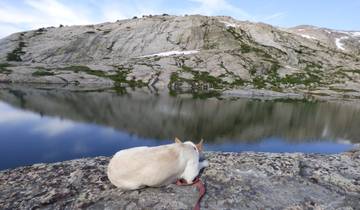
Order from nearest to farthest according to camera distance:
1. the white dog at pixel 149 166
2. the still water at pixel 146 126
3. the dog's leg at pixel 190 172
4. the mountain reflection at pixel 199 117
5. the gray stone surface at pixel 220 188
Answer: the white dog at pixel 149 166 < the gray stone surface at pixel 220 188 < the dog's leg at pixel 190 172 < the still water at pixel 146 126 < the mountain reflection at pixel 199 117

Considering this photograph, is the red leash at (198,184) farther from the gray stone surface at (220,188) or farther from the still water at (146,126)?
the still water at (146,126)

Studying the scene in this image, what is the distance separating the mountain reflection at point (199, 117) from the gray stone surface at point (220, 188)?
34.1m

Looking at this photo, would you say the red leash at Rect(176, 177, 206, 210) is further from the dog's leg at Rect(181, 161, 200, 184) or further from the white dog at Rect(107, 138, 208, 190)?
the white dog at Rect(107, 138, 208, 190)

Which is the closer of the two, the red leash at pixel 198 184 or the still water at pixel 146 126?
the red leash at pixel 198 184

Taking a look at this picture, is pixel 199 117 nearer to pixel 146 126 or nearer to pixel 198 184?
pixel 146 126

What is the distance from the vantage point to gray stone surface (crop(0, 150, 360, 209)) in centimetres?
1468

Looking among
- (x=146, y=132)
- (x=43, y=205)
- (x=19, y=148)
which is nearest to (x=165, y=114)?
(x=146, y=132)

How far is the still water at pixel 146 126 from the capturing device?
46163 millimetres

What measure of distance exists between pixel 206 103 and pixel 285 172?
286 feet

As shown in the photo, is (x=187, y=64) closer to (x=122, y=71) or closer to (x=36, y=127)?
(x=122, y=71)

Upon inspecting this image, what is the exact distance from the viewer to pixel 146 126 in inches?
2532

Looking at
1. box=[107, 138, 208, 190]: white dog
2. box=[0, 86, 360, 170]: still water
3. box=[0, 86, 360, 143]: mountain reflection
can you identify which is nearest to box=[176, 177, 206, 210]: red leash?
box=[107, 138, 208, 190]: white dog

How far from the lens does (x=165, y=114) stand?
81.4 m

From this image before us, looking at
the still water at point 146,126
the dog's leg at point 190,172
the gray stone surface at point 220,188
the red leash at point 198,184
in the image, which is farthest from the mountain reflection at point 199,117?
the dog's leg at point 190,172
